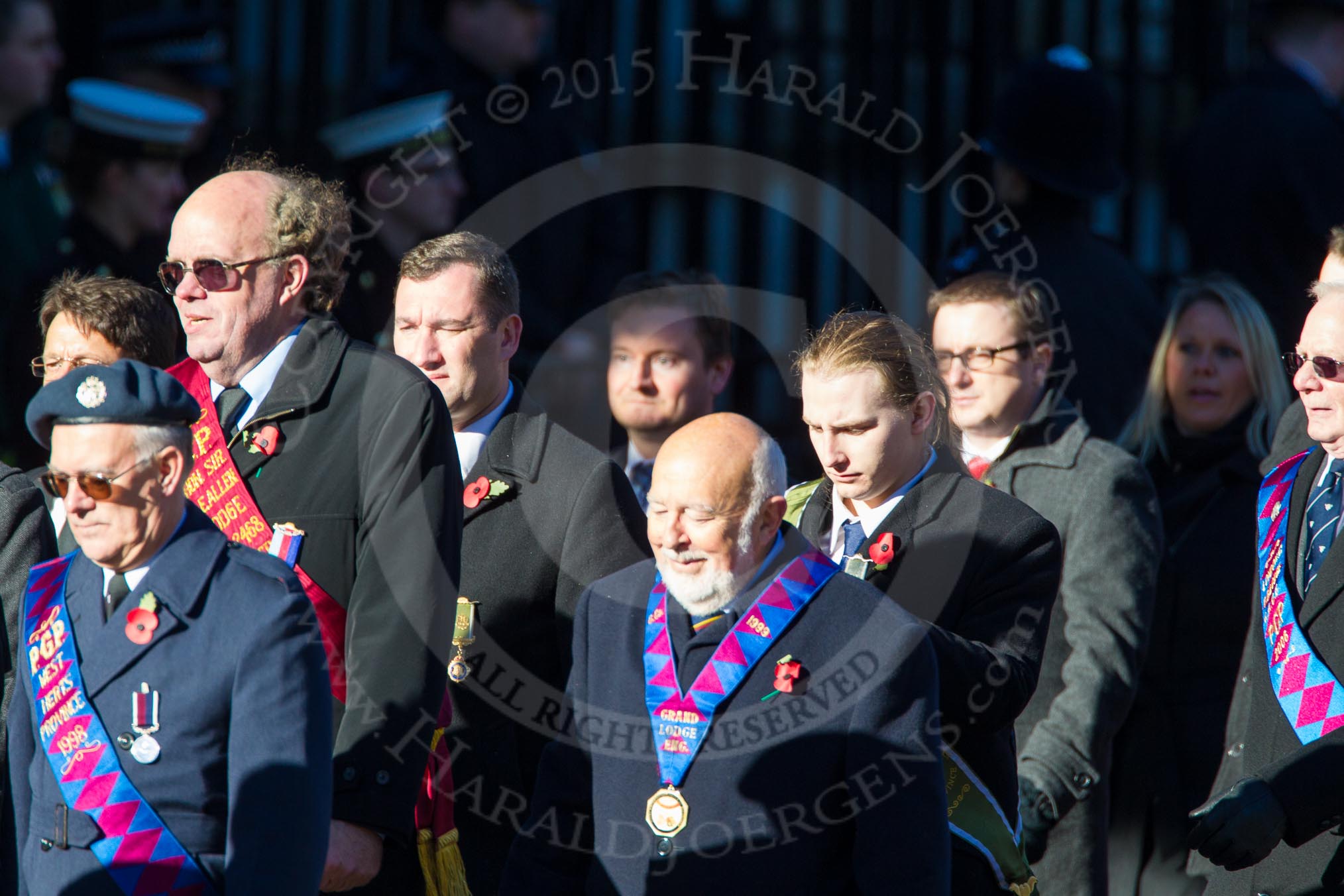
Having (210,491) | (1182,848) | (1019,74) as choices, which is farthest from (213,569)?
(1019,74)

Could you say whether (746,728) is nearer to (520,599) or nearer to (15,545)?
(520,599)

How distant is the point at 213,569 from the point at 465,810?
1.04m

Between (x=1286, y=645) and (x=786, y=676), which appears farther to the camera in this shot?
(x=1286, y=645)

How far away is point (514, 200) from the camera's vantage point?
5.68 metres

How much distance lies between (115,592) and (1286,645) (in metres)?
2.07

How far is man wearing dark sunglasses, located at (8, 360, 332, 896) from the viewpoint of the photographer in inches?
105

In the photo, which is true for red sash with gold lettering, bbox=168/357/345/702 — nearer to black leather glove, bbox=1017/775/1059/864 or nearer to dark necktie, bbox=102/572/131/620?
dark necktie, bbox=102/572/131/620

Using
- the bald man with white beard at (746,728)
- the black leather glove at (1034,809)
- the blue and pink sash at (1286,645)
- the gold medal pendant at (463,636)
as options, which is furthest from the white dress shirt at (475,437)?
the blue and pink sash at (1286,645)

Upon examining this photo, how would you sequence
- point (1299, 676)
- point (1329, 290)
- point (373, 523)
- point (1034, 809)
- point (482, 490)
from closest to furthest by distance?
point (373, 523), point (1299, 676), point (1329, 290), point (482, 490), point (1034, 809)

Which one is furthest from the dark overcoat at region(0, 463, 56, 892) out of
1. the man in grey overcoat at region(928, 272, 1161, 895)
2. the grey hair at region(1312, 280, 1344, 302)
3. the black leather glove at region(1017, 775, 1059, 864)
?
the grey hair at region(1312, 280, 1344, 302)

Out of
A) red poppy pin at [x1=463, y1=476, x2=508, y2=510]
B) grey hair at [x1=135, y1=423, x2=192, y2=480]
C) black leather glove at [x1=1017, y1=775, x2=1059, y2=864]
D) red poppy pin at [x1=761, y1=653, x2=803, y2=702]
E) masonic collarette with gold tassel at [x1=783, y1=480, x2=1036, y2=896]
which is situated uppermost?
grey hair at [x1=135, y1=423, x2=192, y2=480]

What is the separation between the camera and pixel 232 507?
10.6ft

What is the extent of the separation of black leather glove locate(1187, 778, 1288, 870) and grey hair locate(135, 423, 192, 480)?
1.82m

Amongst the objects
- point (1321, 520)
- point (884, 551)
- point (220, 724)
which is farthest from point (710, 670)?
point (1321, 520)
